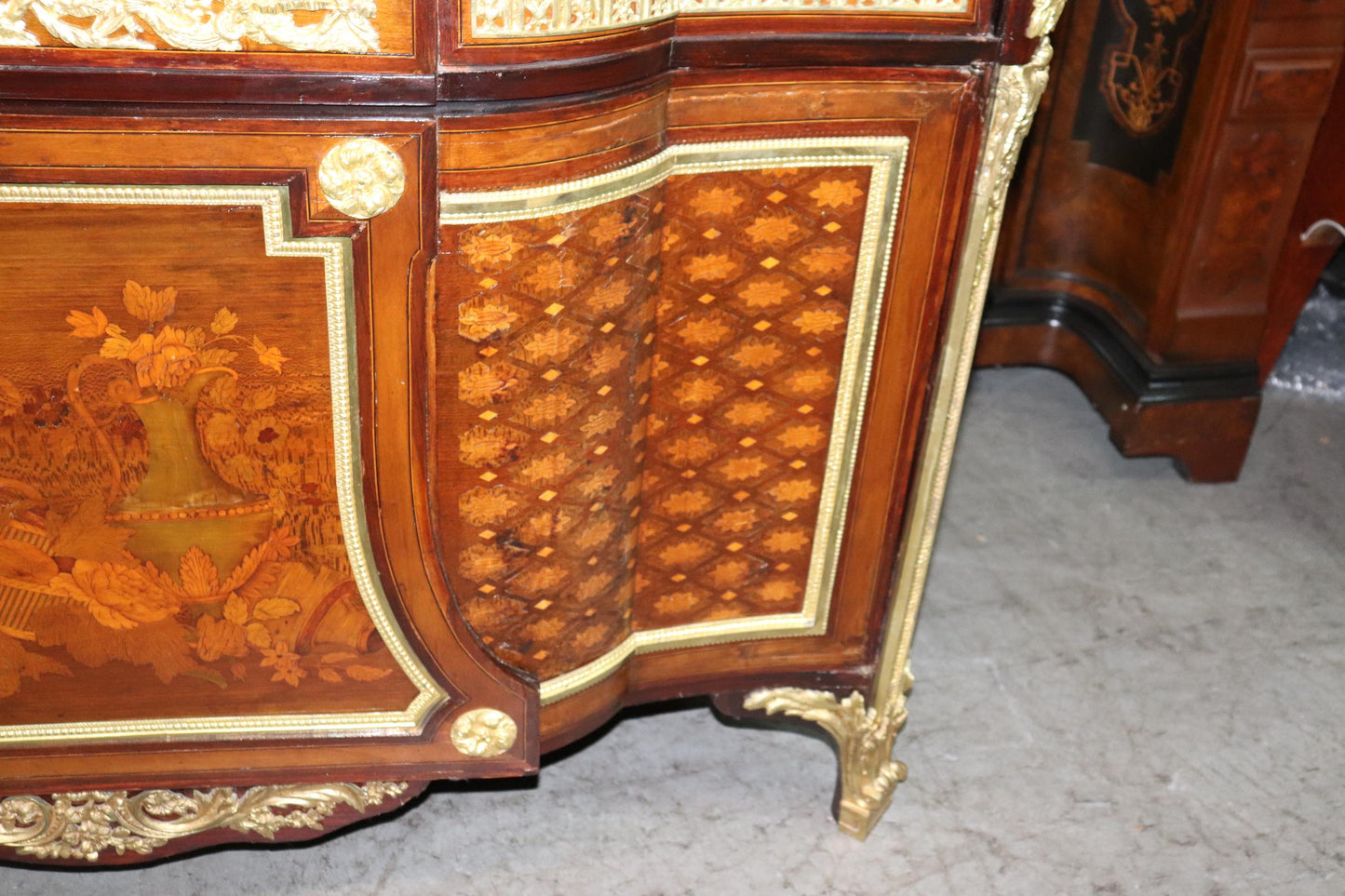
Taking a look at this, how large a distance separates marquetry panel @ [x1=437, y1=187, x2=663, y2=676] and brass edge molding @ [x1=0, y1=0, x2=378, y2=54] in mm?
189

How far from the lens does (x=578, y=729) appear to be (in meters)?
1.56

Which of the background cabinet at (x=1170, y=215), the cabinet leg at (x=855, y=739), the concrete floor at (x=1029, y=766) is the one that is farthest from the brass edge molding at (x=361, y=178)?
the background cabinet at (x=1170, y=215)

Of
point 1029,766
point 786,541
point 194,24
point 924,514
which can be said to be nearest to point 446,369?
point 194,24

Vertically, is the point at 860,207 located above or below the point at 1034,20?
below

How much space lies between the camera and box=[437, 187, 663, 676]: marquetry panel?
4.02 ft

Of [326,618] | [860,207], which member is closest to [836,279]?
[860,207]

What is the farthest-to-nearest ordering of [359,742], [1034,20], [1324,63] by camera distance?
[1324,63]
[359,742]
[1034,20]

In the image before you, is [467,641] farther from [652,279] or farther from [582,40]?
[582,40]

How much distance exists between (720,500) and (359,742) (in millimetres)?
455

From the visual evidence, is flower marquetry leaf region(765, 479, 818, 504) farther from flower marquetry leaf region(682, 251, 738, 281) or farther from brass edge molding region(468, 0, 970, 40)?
brass edge molding region(468, 0, 970, 40)

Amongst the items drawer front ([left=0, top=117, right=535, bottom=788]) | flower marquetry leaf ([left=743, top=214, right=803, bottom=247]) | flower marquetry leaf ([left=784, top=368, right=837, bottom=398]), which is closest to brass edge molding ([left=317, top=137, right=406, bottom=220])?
drawer front ([left=0, top=117, right=535, bottom=788])

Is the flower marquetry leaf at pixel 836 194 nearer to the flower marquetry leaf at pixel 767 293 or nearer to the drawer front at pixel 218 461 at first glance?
the flower marquetry leaf at pixel 767 293

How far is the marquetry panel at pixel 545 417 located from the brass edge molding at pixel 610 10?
0.16 meters

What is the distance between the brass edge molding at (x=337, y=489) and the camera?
1.12m
